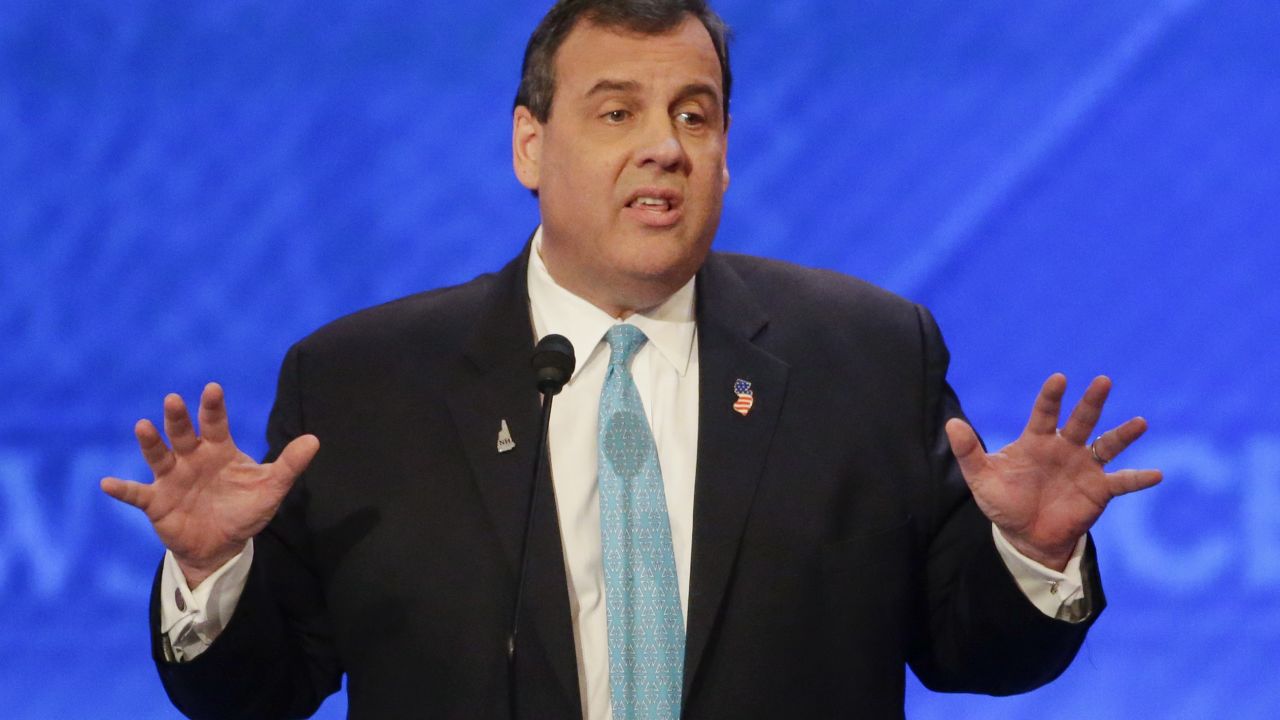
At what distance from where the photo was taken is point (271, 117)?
3.30 m

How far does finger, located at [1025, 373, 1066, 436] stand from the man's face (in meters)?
0.54

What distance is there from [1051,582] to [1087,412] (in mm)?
262

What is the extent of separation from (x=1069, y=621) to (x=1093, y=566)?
0.08m

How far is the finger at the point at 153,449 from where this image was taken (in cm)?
204

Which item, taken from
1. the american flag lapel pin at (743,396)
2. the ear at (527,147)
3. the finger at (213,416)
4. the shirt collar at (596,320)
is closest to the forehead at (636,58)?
the ear at (527,147)

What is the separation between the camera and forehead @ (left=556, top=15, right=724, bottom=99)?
7.88ft

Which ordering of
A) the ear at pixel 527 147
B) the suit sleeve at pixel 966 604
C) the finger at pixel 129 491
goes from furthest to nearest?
the ear at pixel 527 147 < the suit sleeve at pixel 966 604 < the finger at pixel 129 491

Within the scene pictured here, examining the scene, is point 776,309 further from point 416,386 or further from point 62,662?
point 62,662

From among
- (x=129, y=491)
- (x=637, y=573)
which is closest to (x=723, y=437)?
(x=637, y=573)

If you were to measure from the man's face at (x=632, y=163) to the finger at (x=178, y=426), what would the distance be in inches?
24.7

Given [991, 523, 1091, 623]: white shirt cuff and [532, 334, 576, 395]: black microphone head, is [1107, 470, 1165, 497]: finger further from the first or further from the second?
[532, 334, 576, 395]: black microphone head

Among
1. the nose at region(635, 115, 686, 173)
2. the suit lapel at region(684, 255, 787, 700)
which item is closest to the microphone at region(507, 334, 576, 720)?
the suit lapel at region(684, 255, 787, 700)

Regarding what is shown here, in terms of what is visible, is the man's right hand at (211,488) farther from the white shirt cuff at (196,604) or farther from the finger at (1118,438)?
the finger at (1118,438)

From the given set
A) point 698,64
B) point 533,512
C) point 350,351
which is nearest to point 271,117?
point 350,351
